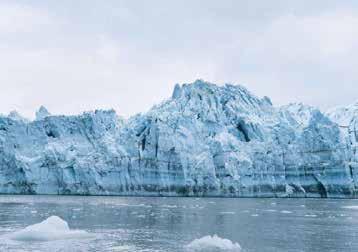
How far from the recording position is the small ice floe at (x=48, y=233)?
73.0 ft

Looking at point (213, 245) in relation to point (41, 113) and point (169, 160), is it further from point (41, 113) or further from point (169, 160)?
point (41, 113)

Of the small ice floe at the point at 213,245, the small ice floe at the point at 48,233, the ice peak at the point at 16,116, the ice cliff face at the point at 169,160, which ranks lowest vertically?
the small ice floe at the point at 213,245

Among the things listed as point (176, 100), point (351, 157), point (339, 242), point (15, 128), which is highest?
point (176, 100)

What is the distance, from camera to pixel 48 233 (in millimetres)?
22703

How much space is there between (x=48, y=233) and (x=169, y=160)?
160 ft

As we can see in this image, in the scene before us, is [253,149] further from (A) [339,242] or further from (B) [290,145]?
(A) [339,242]

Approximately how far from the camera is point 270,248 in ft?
68.0

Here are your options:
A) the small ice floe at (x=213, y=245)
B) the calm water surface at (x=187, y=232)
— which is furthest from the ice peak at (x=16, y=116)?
the small ice floe at (x=213, y=245)

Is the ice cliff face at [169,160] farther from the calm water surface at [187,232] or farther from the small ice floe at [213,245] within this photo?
the small ice floe at [213,245]

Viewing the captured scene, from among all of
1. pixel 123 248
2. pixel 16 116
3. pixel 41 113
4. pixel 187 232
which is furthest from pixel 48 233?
pixel 41 113

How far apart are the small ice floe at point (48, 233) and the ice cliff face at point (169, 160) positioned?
152 ft

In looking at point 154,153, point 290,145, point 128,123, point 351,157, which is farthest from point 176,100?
point 351,157

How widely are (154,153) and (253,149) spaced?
14.2 m

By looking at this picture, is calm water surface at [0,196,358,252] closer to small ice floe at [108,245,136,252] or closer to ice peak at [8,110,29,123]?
small ice floe at [108,245,136,252]
